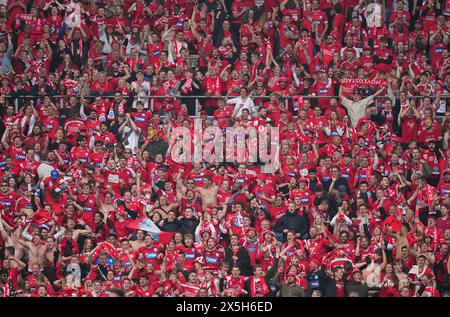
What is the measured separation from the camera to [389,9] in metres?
24.0

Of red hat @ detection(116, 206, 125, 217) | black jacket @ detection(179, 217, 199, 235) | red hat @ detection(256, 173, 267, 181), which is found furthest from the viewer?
red hat @ detection(256, 173, 267, 181)

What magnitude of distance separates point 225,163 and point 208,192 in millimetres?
729

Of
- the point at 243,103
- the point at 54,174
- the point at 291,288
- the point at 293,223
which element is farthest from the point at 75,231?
the point at 243,103

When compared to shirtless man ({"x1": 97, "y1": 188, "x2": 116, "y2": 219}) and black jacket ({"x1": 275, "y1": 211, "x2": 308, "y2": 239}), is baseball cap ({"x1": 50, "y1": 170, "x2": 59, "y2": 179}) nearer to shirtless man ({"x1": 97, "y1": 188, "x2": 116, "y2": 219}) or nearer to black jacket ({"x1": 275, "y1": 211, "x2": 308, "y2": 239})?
shirtless man ({"x1": 97, "y1": 188, "x2": 116, "y2": 219})

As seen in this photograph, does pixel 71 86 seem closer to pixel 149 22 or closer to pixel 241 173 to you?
pixel 149 22

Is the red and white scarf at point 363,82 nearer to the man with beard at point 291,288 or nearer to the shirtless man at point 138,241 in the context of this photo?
the man with beard at point 291,288

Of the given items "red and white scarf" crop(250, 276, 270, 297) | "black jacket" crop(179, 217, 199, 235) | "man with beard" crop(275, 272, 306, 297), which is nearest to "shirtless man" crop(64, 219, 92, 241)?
"black jacket" crop(179, 217, 199, 235)

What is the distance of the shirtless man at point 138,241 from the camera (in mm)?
20891

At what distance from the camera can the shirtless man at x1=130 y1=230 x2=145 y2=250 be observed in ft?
68.5

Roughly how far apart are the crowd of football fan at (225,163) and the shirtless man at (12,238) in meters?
0.02

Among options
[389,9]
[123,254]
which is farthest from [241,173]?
[389,9]

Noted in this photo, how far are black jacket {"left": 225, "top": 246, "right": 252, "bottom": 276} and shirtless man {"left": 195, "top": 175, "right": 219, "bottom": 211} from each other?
3.41 feet

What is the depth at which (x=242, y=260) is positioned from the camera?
813 inches
